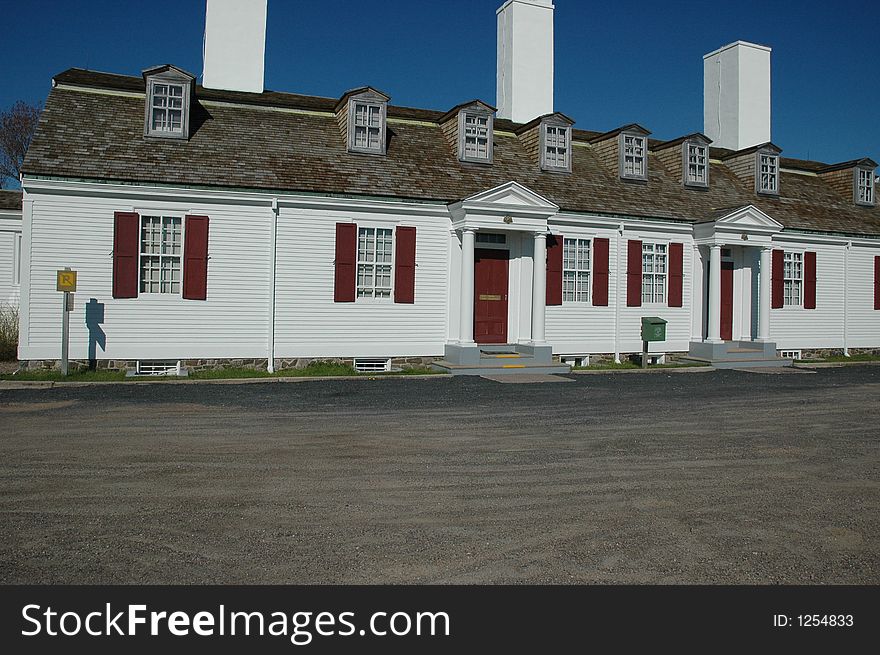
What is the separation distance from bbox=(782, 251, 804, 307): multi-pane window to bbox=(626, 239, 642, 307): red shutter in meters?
5.30

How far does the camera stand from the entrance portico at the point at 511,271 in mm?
17453

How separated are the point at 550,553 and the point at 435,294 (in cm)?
1325

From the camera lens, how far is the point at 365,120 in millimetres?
18547

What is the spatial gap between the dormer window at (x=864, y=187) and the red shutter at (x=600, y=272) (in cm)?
1136

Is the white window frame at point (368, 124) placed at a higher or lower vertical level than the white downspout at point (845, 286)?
higher

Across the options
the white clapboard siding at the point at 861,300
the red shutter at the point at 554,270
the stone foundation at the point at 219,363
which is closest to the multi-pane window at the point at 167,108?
the stone foundation at the point at 219,363

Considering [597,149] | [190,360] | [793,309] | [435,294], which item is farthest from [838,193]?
[190,360]

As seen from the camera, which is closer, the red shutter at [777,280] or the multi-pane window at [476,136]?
the multi-pane window at [476,136]

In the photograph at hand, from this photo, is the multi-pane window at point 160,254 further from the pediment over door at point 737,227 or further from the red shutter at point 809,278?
the red shutter at point 809,278

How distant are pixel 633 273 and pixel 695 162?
Result: 4870 mm

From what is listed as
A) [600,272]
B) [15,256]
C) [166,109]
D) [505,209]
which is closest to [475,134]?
[505,209]

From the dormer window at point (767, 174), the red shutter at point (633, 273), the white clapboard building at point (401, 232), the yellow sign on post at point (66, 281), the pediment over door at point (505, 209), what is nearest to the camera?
the yellow sign on post at point (66, 281)

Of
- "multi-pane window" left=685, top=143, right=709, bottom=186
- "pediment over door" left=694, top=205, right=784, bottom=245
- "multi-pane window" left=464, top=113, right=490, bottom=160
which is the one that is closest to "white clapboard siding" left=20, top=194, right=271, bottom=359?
"multi-pane window" left=464, top=113, right=490, bottom=160

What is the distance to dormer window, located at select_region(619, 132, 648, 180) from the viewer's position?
21.3 metres
